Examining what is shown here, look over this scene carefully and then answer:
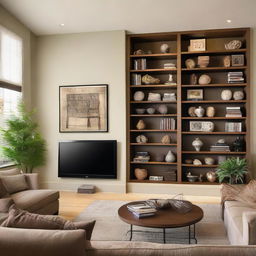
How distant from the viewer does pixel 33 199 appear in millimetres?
3414

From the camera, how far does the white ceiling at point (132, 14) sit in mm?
4406

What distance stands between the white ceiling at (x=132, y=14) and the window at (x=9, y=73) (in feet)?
1.47

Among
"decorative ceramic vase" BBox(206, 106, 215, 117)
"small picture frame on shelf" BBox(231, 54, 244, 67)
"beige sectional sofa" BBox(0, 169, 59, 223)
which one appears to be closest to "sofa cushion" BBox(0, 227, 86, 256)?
"beige sectional sofa" BBox(0, 169, 59, 223)

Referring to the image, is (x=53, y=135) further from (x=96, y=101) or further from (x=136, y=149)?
(x=136, y=149)

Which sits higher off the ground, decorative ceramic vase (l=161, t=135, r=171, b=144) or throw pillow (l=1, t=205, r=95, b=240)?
decorative ceramic vase (l=161, t=135, r=171, b=144)

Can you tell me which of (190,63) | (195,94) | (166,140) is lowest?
(166,140)

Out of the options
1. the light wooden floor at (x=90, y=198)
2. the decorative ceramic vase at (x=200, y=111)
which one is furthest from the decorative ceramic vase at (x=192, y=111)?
the light wooden floor at (x=90, y=198)

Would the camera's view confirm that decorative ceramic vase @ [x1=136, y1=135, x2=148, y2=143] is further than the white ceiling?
Yes

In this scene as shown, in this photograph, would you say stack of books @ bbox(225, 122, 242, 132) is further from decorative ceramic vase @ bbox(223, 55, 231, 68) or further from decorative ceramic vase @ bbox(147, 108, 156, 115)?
decorative ceramic vase @ bbox(147, 108, 156, 115)

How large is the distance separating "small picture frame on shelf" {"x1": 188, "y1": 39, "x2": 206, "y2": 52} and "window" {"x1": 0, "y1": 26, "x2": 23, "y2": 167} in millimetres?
3259

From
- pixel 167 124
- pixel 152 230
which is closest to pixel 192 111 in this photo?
pixel 167 124

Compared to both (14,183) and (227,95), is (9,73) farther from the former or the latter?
(227,95)

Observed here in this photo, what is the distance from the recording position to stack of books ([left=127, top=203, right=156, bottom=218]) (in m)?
2.92

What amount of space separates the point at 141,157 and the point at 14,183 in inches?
101
